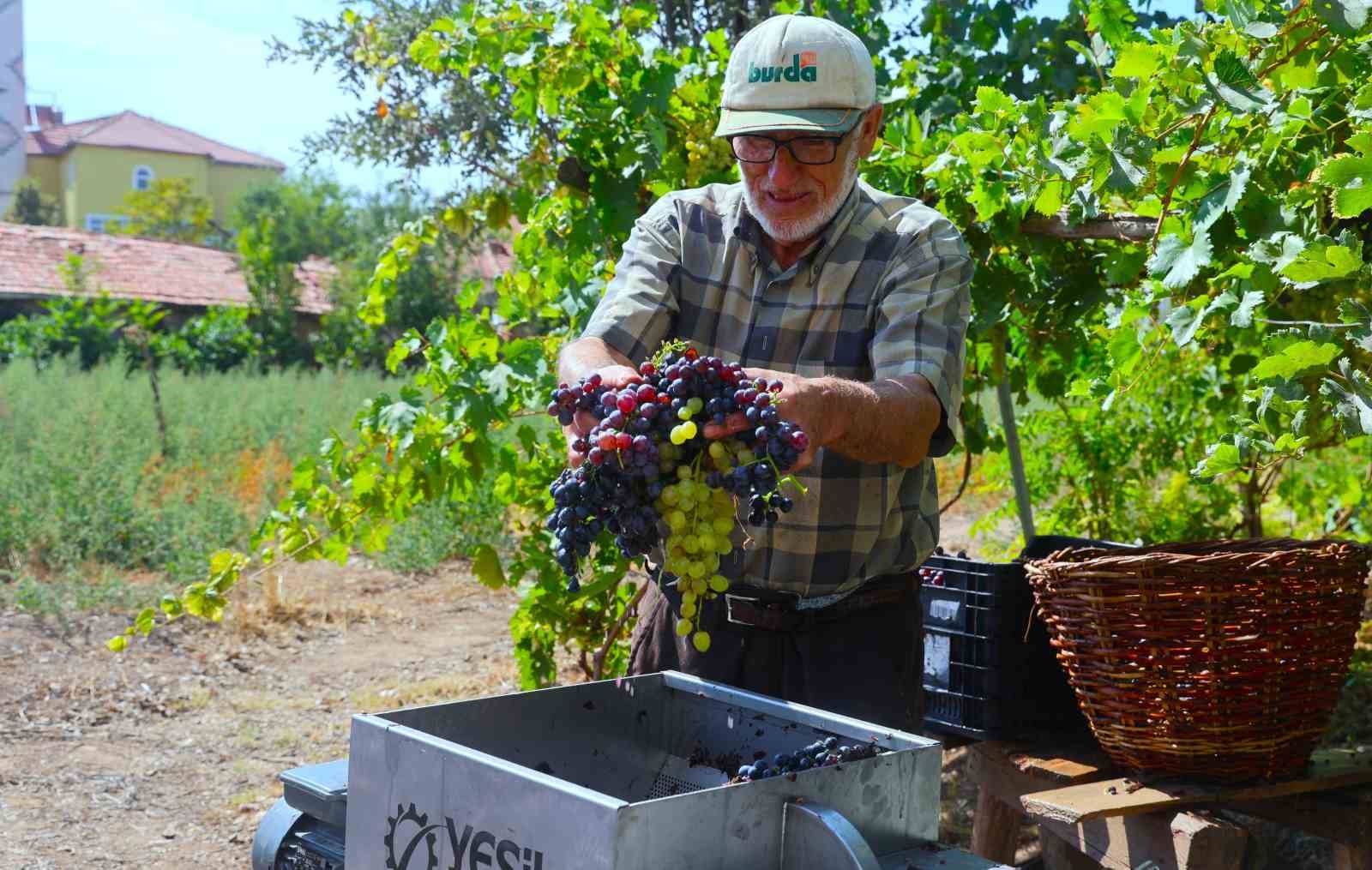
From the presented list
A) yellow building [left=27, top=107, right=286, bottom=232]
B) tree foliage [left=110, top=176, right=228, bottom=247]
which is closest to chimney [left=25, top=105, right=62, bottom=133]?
yellow building [left=27, top=107, right=286, bottom=232]

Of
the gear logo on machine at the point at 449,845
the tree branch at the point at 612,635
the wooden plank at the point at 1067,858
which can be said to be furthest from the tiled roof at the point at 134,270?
the gear logo on machine at the point at 449,845

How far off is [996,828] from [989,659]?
486 mm

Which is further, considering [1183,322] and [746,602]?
[1183,322]

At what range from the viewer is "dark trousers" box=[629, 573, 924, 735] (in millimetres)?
2477

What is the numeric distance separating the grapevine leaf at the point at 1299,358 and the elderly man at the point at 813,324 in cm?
48

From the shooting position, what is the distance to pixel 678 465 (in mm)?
1732

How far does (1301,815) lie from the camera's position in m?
3.01

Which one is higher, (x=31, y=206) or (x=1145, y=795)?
(x=31, y=206)

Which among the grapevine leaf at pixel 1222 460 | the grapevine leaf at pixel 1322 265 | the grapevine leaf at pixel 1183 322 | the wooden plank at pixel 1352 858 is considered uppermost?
the grapevine leaf at pixel 1322 265

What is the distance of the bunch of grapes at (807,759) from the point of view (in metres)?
1.60

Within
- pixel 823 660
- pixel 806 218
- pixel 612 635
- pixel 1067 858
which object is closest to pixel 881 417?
pixel 806 218

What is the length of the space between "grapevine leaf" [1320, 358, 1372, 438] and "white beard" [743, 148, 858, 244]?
0.85 m

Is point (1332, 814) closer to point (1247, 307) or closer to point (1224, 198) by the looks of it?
point (1247, 307)

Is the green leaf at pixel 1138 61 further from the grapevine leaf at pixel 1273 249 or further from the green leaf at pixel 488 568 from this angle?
the green leaf at pixel 488 568
